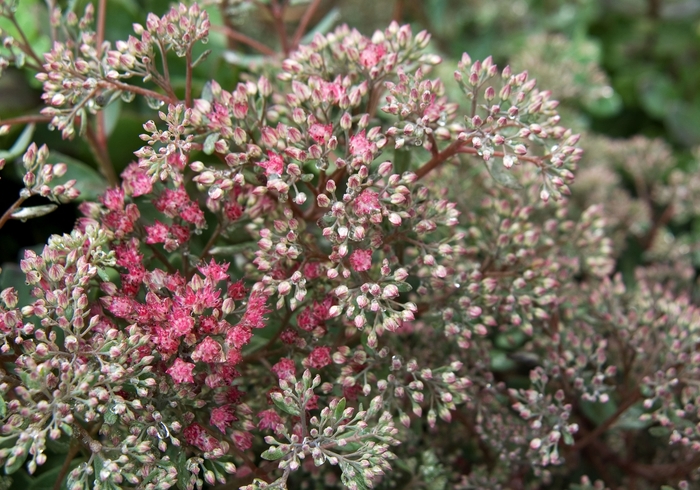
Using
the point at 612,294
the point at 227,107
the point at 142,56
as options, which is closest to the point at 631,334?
the point at 612,294

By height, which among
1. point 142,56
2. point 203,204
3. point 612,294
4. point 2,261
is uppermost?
point 612,294

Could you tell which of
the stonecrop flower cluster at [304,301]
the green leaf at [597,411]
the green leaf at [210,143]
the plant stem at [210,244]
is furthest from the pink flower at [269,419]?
the green leaf at [597,411]

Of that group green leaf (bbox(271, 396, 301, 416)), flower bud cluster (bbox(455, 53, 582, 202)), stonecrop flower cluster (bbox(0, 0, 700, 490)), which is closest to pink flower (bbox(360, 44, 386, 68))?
stonecrop flower cluster (bbox(0, 0, 700, 490))

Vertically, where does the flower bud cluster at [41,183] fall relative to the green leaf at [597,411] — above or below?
below

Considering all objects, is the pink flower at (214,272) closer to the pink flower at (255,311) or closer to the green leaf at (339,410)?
the pink flower at (255,311)

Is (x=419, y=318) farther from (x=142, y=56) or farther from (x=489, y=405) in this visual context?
(x=142, y=56)

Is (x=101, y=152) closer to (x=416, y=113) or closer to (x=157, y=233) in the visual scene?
(x=157, y=233)

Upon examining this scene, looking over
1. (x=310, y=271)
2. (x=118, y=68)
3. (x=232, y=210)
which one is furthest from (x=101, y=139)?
(x=310, y=271)
